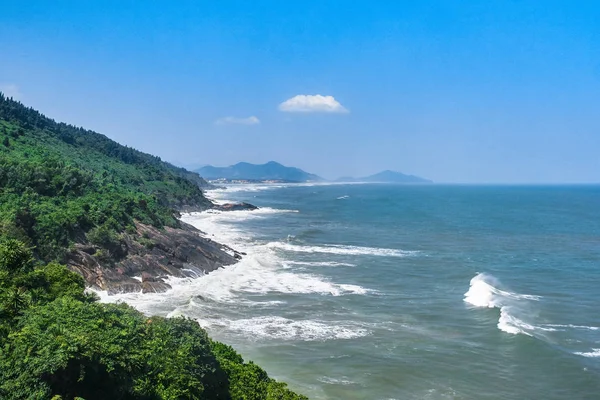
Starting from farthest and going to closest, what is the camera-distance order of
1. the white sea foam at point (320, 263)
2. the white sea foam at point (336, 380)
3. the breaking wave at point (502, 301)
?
1. the white sea foam at point (320, 263)
2. the breaking wave at point (502, 301)
3. the white sea foam at point (336, 380)

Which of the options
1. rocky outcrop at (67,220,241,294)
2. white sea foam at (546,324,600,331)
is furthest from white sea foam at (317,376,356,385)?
rocky outcrop at (67,220,241,294)

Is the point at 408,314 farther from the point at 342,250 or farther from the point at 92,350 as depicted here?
the point at 92,350

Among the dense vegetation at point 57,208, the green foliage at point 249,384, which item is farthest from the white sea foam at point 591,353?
the dense vegetation at point 57,208

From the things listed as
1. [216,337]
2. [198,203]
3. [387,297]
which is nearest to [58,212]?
[216,337]

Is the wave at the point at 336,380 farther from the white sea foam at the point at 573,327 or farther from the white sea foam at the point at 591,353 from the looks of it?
the white sea foam at the point at 573,327

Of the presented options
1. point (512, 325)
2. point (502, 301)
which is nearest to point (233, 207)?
point (502, 301)

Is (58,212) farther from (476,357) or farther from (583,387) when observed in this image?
(583,387)

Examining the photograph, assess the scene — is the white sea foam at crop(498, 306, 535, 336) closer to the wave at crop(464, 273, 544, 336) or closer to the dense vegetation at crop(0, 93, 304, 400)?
the wave at crop(464, 273, 544, 336)
